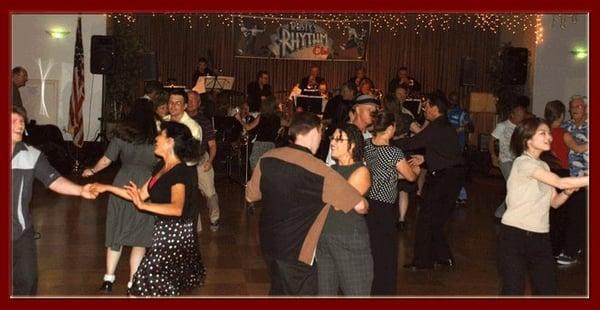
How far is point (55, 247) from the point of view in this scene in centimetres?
833

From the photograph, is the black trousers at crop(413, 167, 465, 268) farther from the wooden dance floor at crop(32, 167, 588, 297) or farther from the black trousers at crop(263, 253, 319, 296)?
the black trousers at crop(263, 253, 319, 296)

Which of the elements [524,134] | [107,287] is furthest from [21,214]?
[524,134]

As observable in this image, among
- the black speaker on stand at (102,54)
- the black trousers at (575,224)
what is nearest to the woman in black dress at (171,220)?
the black trousers at (575,224)

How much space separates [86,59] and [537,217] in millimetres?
13373

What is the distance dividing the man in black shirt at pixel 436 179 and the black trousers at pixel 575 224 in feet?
3.87

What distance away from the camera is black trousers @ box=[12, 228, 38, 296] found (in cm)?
475

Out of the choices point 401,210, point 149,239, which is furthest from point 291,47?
point 149,239

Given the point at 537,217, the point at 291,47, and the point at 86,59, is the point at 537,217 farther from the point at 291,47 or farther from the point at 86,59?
the point at 291,47

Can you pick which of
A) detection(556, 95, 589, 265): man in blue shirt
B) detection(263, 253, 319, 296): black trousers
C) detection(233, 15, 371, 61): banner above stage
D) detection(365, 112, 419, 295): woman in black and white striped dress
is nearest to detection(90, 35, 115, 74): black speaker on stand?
detection(233, 15, 371, 61): banner above stage

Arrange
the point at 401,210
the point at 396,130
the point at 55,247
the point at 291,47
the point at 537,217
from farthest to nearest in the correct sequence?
the point at 291,47 → the point at 401,210 → the point at 55,247 → the point at 396,130 → the point at 537,217

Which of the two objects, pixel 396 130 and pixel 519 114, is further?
pixel 519 114

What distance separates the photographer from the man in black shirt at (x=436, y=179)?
7395 mm

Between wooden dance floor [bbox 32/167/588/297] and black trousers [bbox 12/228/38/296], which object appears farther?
wooden dance floor [bbox 32/167/588/297]

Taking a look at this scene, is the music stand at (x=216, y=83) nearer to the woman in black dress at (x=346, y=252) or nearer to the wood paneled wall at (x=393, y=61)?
the wood paneled wall at (x=393, y=61)
